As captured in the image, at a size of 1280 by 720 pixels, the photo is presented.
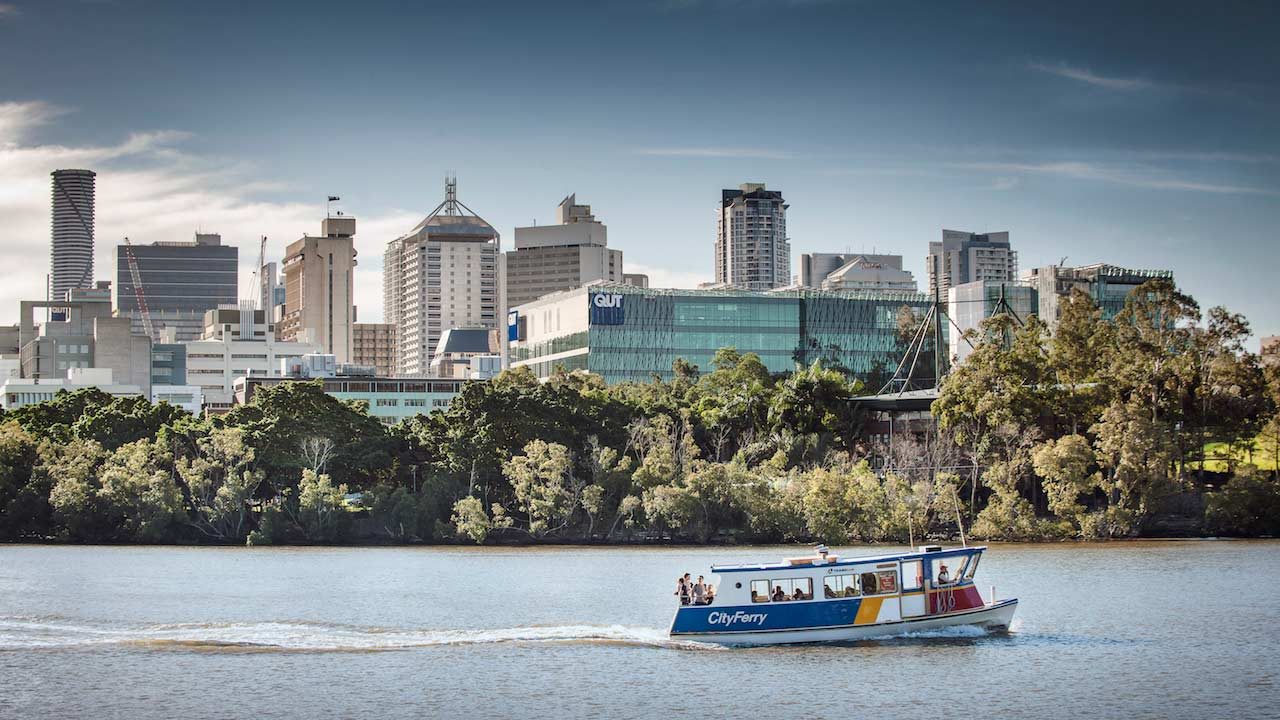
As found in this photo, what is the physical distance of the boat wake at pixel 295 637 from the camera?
226 ft

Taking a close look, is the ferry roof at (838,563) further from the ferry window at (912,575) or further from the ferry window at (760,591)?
the ferry window at (760,591)

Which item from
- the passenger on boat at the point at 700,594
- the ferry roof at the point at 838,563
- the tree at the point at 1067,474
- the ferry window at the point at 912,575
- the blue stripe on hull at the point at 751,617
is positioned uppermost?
the tree at the point at 1067,474

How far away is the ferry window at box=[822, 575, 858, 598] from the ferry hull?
1.44m

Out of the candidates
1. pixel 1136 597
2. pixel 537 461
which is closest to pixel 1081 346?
pixel 537 461

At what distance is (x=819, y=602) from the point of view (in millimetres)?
68688

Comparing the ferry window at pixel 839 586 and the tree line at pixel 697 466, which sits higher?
the tree line at pixel 697 466

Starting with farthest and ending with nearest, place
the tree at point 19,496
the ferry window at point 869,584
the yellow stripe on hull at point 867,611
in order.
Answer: the tree at point 19,496
the ferry window at point 869,584
the yellow stripe on hull at point 867,611

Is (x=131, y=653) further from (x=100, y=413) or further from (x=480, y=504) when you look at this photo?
(x=100, y=413)

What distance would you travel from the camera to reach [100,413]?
14612 cm

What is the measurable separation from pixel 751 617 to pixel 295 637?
815 inches

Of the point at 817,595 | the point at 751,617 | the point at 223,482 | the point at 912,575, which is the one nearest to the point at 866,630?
the point at 817,595

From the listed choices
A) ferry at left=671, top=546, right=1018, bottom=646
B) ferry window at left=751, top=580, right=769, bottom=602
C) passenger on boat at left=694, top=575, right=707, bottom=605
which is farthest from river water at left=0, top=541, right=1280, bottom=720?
ferry window at left=751, top=580, right=769, bottom=602

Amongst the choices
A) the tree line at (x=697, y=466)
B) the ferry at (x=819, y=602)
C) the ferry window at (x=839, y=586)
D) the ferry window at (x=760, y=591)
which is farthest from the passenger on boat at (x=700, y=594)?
the tree line at (x=697, y=466)

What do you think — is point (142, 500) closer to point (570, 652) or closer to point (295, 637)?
point (295, 637)
